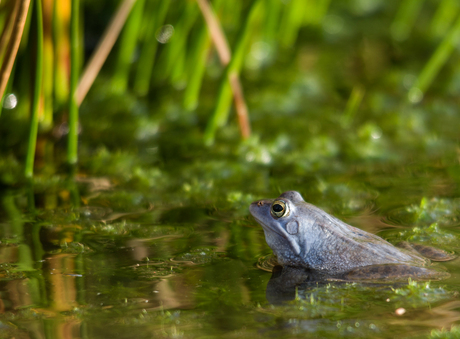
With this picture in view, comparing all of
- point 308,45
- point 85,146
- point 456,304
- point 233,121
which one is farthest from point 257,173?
point 308,45

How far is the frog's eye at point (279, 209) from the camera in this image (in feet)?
8.89

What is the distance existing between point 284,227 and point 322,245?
0.21 m

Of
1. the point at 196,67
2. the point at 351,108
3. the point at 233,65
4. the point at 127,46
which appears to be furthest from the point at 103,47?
the point at 351,108

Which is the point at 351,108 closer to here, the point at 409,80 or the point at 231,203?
the point at 409,80

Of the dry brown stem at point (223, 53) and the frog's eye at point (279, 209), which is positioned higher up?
the dry brown stem at point (223, 53)

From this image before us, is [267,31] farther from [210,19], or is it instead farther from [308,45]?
[210,19]

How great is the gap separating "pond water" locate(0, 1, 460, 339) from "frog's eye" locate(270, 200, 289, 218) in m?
0.27

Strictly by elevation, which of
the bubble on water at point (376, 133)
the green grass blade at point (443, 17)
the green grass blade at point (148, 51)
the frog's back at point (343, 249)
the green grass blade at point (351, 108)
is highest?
the green grass blade at point (443, 17)

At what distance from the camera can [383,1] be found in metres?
8.35

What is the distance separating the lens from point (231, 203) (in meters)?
3.54

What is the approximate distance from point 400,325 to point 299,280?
1.95 ft

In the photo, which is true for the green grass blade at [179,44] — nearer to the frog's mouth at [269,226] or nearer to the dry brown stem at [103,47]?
the dry brown stem at [103,47]

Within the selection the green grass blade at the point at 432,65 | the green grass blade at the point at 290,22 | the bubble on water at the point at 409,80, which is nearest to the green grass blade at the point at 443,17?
the green grass blade at the point at 432,65

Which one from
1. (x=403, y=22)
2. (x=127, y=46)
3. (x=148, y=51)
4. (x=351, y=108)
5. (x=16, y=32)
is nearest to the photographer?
(x=16, y=32)
